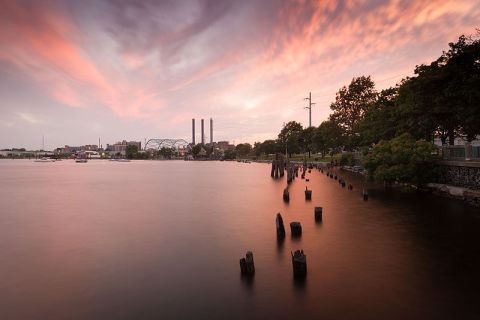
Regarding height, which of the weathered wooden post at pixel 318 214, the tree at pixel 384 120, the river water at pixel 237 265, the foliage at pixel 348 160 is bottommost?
the river water at pixel 237 265

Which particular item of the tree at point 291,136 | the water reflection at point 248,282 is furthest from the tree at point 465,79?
the tree at point 291,136

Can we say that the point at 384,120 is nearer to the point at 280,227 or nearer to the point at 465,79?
the point at 465,79

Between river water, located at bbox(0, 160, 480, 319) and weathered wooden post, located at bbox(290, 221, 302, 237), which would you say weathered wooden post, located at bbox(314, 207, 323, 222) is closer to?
river water, located at bbox(0, 160, 480, 319)

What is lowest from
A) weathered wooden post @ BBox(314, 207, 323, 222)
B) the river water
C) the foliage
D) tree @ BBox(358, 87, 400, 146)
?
the river water

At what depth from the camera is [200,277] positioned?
639 inches

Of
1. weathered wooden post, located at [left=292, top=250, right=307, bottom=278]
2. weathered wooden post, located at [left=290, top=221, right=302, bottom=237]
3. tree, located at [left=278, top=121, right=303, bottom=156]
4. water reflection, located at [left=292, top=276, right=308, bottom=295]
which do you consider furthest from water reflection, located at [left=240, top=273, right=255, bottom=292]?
tree, located at [left=278, top=121, right=303, bottom=156]

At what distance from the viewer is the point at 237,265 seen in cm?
1792

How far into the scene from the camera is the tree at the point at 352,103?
103625 millimetres

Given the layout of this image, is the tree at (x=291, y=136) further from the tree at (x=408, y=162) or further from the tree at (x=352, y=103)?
the tree at (x=408, y=162)

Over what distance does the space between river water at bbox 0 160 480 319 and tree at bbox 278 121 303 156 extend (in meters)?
129

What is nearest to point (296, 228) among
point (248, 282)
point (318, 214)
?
point (318, 214)

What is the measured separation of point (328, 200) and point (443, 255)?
78.2ft

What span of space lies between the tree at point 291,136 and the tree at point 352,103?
53.2m

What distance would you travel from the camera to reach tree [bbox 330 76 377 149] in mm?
103625
